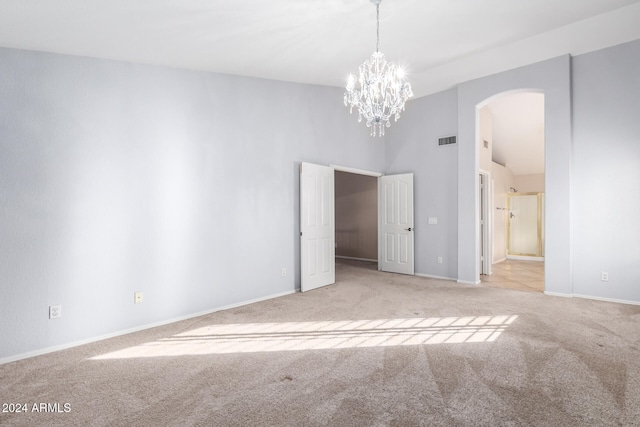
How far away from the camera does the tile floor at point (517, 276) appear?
5504 mm

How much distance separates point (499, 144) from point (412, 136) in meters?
3.06

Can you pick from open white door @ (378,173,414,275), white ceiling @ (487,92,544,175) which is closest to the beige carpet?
open white door @ (378,173,414,275)

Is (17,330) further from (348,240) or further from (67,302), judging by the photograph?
(348,240)

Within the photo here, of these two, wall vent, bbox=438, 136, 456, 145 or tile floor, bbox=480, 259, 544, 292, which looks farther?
wall vent, bbox=438, 136, 456, 145

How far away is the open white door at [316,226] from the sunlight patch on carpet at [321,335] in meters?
1.58

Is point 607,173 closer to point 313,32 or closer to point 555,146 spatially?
point 555,146

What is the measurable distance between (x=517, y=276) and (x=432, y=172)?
2623 mm

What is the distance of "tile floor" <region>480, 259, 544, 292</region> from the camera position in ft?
18.1

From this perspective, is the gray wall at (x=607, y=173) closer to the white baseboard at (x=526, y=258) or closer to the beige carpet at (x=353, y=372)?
the beige carpet at (x=353, y=372)

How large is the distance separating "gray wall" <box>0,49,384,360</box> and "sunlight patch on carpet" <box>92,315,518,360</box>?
670 mm

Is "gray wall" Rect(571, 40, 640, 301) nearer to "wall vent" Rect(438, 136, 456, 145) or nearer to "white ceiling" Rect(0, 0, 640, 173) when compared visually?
"white ceiling" Rect(0, 0, 640, 173)

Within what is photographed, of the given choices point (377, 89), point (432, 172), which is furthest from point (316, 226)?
point (377, 89)

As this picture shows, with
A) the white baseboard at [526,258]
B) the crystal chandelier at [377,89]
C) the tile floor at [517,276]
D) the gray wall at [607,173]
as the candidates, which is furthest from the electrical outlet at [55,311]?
the white baseboard at [526,258]

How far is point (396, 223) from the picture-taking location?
6.67m
